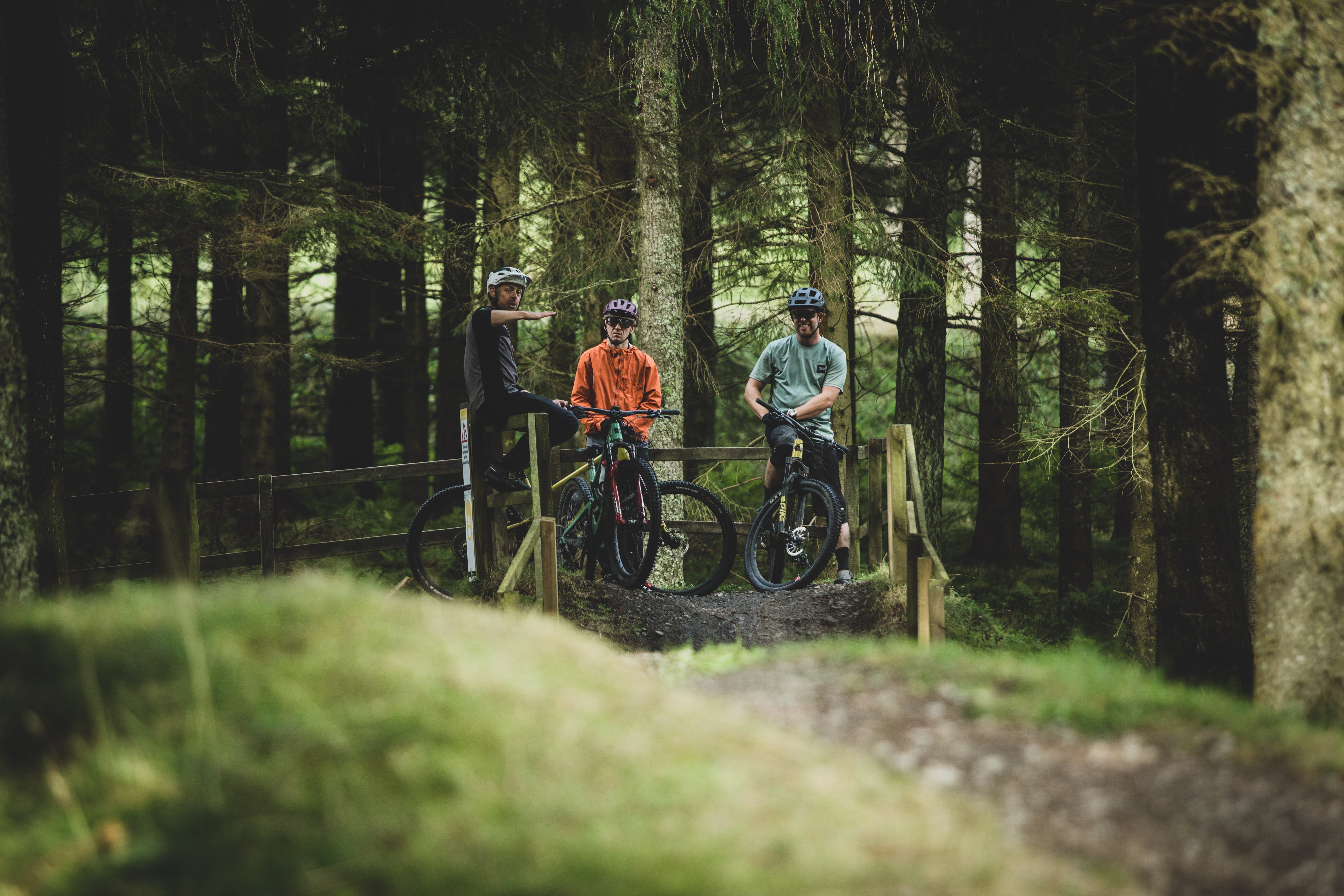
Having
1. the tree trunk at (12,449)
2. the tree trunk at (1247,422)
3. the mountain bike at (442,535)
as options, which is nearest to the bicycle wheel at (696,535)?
the mountain bike at (442,535)

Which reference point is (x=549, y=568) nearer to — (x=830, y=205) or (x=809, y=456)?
(x=809, y=456)

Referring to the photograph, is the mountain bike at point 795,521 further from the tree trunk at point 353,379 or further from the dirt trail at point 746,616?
the tree trunk at point 353,379

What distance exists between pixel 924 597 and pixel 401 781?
12.7 feet

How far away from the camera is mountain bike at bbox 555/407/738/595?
7.55 metres

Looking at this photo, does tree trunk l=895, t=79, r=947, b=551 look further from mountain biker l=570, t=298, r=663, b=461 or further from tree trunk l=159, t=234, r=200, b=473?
tree trunk l=159, t=234, r=200, b=473

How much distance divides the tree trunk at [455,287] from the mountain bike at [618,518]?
459 cm

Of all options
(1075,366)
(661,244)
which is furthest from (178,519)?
(1075,366)

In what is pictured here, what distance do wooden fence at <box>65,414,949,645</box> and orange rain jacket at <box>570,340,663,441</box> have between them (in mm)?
532

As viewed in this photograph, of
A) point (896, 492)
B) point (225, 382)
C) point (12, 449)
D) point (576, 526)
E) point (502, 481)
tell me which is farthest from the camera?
point (225, 382)

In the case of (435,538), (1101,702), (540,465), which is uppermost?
(540,465)

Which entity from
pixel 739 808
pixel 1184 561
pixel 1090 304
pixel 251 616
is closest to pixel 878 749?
pixel 739 808

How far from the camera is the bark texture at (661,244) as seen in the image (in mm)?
10719

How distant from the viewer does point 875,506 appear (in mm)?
9516

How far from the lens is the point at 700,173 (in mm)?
12008
